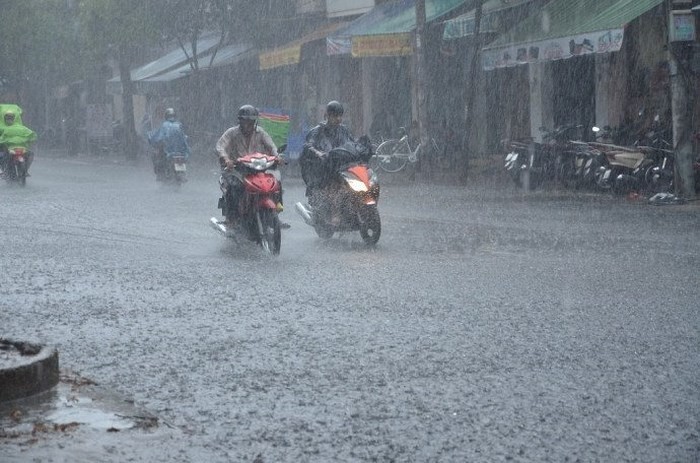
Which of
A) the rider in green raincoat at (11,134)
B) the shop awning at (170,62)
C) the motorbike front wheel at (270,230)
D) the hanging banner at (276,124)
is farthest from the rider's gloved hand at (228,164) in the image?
the shop awning at (170,62)

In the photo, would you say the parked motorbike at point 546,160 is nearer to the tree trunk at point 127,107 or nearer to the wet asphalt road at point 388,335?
the wet asphalt road at point 388,335

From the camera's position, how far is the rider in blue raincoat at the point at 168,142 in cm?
2392

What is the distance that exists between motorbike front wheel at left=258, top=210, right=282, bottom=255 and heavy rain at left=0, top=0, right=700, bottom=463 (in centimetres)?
10

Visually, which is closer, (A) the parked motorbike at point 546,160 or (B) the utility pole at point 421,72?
(A) the parked motorbike at point 546,160

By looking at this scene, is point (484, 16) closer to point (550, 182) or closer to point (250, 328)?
point (550, 182)

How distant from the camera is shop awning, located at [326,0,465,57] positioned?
26.7 m

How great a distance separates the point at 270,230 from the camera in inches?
474

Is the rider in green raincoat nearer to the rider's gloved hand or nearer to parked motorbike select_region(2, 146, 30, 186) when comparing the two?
parked motorbike select_region(2, 146, 30, 186)

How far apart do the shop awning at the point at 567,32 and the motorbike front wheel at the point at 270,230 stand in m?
8.06

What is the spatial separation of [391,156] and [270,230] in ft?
51.4

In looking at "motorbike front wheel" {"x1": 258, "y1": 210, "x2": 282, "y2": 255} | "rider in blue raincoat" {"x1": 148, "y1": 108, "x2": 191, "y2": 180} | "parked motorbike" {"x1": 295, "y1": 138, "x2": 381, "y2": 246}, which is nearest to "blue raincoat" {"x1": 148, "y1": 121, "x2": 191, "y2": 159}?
"rider in blue raincoat" {"x1": 148, "y1": 108, "x2": 191, "y2": 180}

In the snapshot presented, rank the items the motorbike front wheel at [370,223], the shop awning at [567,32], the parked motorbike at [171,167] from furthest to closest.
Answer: the parked motorbike at [171,167]
the shop awning at [567,32]
the motorbike front wheel at [370,223]

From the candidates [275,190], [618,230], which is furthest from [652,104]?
[275,190]

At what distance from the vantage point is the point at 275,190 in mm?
12422
